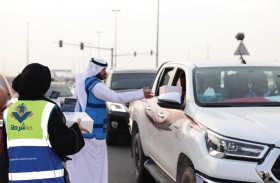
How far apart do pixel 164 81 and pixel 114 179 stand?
192cm

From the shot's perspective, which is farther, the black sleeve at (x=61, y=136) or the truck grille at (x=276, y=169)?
the truck grille at (x=276, y=169)

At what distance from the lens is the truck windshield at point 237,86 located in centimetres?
517

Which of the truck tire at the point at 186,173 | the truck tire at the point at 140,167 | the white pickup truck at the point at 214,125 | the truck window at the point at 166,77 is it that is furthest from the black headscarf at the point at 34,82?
the truck tire at the point at 140,167

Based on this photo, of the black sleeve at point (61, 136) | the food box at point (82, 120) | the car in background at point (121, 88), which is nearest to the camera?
the black sleeve at point (61, 136)

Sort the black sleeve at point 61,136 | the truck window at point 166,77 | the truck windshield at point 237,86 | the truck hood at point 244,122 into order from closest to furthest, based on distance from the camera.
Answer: the black sleeve at point 61,136
the truck hood at point 244,122
the truck windshield at point 237,86
the truck window at point 166,77

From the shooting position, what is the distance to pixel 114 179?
791 centimetres

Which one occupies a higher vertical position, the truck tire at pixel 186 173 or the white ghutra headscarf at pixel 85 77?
the white ghutra headscarf at pixel 85 77

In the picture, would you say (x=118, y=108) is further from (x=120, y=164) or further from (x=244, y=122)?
(x=244, y=122)

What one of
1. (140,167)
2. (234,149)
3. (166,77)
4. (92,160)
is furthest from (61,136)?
(140,167)

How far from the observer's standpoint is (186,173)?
15.1ft

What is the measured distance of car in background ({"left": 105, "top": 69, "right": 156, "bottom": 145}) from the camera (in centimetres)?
1139

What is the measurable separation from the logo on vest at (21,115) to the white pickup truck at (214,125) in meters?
1.56

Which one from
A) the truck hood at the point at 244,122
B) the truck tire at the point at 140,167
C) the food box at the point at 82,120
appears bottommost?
the truck tire at the point at 140,167

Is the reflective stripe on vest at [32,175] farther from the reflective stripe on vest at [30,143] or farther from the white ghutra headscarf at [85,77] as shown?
the white ghutra headscarf at [85,77]
